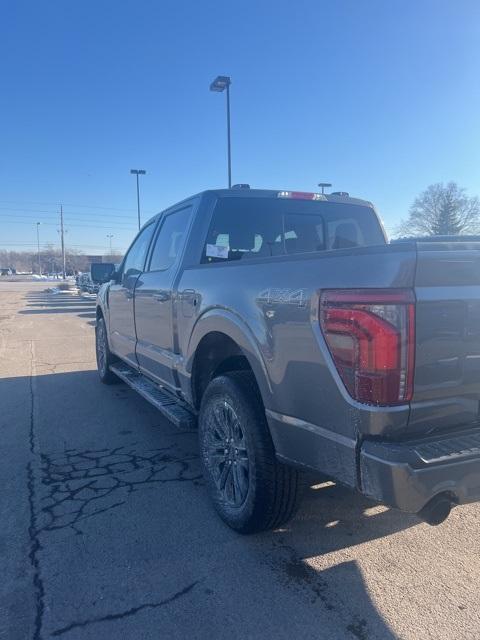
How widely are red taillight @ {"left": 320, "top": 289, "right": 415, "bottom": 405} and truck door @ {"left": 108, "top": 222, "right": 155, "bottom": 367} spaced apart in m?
3.46

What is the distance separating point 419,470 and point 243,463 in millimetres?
1267

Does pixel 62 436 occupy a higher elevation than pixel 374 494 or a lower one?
lower

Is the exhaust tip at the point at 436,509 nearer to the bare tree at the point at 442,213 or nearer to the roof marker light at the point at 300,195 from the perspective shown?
the roof marker light at the point at 300,195

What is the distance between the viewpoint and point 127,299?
5.31m

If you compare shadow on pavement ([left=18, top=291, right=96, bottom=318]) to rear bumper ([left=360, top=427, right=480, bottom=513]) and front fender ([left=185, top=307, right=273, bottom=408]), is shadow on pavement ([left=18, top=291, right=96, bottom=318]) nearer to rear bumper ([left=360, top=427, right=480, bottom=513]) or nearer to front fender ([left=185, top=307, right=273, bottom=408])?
front fender ([left=185, top=307, right=273, bottom=408])

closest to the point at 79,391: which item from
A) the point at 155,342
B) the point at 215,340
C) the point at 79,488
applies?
the point at 155,342

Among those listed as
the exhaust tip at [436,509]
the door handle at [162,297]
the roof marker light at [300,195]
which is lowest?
the exhaust tip at [436,509]

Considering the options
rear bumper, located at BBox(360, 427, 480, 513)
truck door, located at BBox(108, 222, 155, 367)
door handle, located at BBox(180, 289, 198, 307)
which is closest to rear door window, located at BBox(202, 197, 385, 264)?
door handle, located at BBox(180, 289, 198, 307)

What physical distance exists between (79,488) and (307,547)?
1800 mm

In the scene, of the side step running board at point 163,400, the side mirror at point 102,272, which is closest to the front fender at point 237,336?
the side step running board at point 163,400

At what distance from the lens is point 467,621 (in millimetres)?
2215

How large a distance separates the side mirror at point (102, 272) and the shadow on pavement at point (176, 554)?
8.26 ft

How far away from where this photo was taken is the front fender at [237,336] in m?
2.59

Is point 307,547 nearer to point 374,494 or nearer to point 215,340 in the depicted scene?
point 374,494
